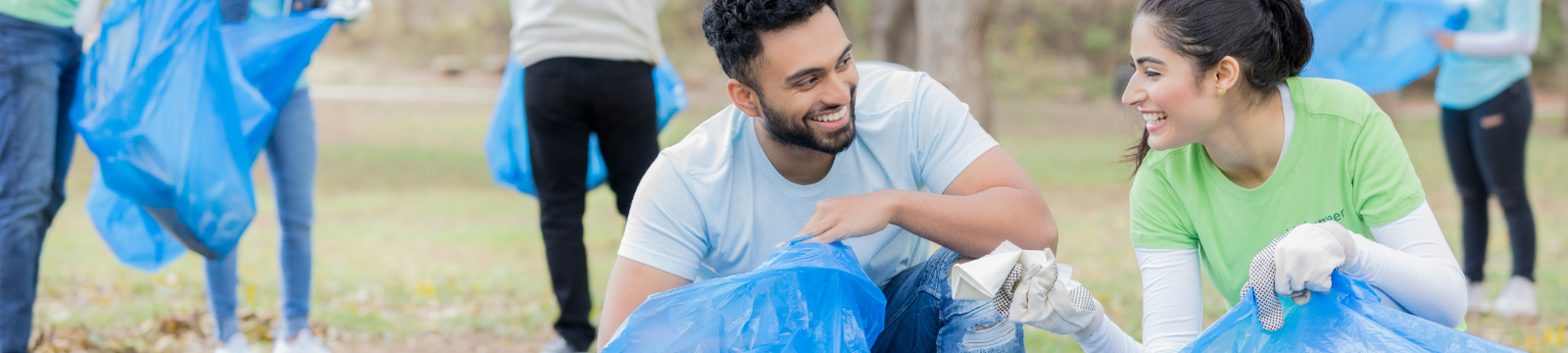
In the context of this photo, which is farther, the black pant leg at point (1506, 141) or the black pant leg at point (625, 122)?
the black pant leg at point (1506, 141)

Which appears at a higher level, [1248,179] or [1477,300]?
[1248,179]

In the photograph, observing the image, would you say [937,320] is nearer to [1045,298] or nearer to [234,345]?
[1045,298]

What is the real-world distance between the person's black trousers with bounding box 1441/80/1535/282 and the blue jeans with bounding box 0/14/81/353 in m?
4.49

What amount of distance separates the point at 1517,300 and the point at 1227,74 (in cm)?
294

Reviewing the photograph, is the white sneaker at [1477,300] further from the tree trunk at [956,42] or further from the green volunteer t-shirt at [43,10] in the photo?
the green volunteer t-shirt at [43,10]

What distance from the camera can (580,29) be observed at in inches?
116

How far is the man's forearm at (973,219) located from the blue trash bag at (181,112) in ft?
6.10

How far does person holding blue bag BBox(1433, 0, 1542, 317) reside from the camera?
12.8 feet

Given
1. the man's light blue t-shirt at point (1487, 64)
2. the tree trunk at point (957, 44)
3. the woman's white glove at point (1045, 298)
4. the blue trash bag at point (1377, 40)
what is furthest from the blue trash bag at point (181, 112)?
the tree trunk at point (957, 44)

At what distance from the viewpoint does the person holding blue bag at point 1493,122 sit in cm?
390

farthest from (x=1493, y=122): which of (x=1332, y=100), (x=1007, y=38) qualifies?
(x=1007, y=38)

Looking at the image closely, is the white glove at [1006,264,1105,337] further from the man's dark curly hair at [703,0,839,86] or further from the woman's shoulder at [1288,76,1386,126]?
the man's dark curly hair at [703,0,839,86]

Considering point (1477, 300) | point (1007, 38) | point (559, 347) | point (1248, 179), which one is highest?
point (1248, 179)


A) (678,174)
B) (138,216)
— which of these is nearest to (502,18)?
(138,216)
